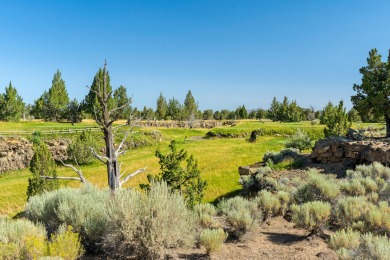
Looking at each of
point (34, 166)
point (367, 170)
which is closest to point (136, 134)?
point (34, 166)

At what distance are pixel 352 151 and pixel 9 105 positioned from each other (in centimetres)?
7607

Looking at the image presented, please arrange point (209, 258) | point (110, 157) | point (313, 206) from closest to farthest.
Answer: point (209, 258) → point (313, 206) → point (110, 157)

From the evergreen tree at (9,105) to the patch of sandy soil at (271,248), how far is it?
3026 inches

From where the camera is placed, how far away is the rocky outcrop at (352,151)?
15625 mm

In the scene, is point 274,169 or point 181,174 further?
point 274,169

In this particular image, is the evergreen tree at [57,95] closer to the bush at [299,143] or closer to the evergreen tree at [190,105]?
the evergreen tree at [190,105]

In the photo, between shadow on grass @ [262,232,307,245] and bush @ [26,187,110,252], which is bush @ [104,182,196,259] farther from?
shadow on grass @ [262,232,307,245]

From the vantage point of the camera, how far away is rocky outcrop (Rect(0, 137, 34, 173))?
36906mm

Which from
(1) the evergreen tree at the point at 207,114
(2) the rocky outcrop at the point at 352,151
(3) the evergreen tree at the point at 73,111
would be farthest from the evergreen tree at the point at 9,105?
(1) the evergreen tree at the point at 207,114

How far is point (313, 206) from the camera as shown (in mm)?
8133

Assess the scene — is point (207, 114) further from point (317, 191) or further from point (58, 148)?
point (317, 191)

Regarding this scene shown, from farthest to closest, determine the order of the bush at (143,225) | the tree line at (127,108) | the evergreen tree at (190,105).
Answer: the evergreen tree at (190,105)
the tree line at (127,108)
the bush at (143,225)

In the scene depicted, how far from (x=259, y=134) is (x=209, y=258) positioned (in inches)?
2019

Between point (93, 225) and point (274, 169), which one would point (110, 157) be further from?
point (274, 169)
